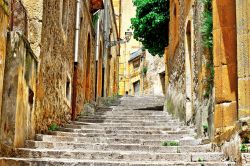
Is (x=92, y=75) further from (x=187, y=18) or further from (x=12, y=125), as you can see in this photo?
(x=12, y=125)

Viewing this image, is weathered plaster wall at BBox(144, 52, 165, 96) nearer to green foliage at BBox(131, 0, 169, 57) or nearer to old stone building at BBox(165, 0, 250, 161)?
green foliage at BBox(131, 0, 169, 57)

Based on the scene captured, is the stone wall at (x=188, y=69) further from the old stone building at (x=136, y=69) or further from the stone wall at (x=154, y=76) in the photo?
the old stone building at (x=136, y=69)

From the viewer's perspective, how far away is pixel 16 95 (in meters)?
7.17

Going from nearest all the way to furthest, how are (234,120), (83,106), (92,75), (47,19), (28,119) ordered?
(234,120), (28,119), (47,19), (83,106), (92,75)

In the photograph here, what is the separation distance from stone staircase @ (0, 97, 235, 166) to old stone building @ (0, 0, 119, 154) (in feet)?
1.36

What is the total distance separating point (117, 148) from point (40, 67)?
7.54 ft

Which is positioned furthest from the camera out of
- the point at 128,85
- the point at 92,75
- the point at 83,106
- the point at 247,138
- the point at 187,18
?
the point at 128,85

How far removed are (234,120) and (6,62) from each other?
372 centimetres

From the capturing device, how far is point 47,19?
32.0ft

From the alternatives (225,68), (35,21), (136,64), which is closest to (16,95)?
(35,21)

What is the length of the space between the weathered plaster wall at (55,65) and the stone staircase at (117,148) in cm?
49

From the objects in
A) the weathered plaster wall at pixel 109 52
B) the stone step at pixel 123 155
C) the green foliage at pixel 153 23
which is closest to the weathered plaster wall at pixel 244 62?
the stone step at pixel 123 155

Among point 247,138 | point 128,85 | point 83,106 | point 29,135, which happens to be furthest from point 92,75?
point 128,85

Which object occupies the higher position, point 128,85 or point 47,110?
point 128,85
